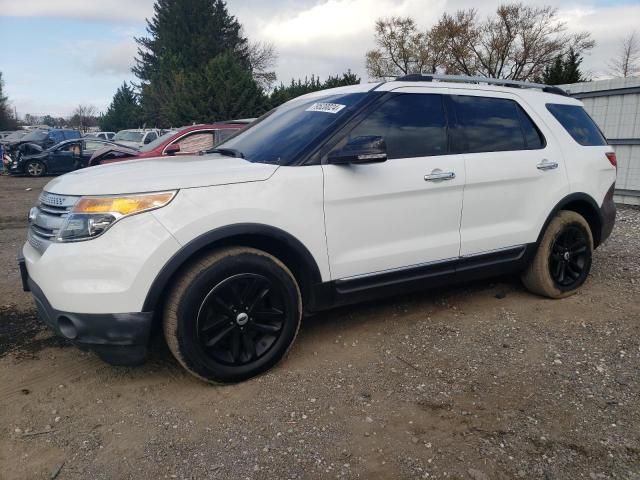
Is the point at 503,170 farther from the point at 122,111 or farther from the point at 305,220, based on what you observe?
the point at 122,111

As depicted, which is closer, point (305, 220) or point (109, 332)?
point (109, 332)

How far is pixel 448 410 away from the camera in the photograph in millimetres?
2787

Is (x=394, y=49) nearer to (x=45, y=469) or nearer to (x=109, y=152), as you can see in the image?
(x=109, y=152)

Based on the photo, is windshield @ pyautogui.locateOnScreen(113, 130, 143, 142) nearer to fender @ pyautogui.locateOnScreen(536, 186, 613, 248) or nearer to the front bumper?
fender @ pyautogui.locateOnScreen(536, 186, 613, 248)

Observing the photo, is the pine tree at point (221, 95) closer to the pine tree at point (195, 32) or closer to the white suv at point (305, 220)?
the pine tree at point (195, 32)

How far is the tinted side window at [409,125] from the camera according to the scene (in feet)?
11.3

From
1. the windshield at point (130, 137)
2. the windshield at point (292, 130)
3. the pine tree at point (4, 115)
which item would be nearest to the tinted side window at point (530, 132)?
the windshield at point (292, 130)

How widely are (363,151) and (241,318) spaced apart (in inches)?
48.7

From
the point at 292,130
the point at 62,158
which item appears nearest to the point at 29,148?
the point at 62,158

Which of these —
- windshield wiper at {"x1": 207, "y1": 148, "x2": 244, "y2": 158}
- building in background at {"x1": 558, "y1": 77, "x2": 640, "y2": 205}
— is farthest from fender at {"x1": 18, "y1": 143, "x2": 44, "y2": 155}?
building in background at {"x1": 558, "y1": 77, "x2": 640, "y2": 205}

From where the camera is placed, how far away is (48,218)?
2.91 metres

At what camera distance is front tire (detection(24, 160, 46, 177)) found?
18203 millimetres

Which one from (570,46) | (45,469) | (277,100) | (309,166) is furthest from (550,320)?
(570,46)

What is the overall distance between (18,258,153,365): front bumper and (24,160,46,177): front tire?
18.0 metres
